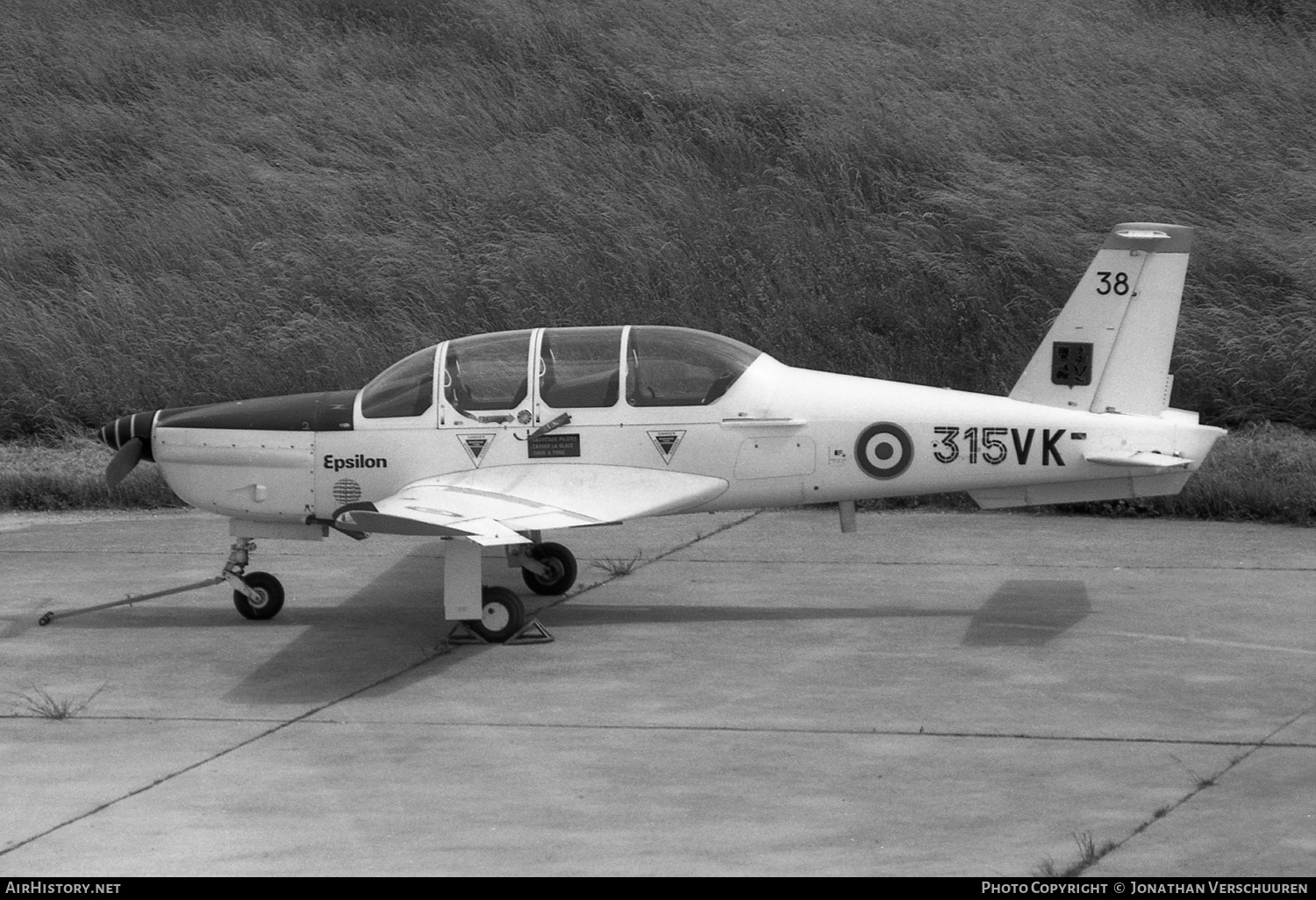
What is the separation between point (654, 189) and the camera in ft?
67.8

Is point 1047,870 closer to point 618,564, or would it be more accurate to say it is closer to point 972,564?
point 972,564

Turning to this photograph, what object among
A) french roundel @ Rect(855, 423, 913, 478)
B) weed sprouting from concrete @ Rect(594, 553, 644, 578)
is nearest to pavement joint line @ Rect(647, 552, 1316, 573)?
weed sprouting from concrete @ Rect(594, 553, 644, 578)

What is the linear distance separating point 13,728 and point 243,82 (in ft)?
62.5

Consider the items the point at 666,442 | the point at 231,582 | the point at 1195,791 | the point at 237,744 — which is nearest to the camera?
the point at 1195,791

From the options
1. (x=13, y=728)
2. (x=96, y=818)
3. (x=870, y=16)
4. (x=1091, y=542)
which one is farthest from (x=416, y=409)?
(x=870, y=16)

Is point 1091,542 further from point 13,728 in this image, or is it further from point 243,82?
point 243,82

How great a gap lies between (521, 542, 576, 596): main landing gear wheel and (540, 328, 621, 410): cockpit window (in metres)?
1.40

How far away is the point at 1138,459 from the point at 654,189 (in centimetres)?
1228

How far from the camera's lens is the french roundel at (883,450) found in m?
9.60

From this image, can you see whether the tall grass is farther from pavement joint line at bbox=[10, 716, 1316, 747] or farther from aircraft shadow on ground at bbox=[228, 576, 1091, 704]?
pavement joint line at bbox=[10, 716, 1316, 747]

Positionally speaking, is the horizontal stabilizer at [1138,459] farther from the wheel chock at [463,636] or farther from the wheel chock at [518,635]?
the wheel chock at [463,636]

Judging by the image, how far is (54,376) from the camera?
18.4 m

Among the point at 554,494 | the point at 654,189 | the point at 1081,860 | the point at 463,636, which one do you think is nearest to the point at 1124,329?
the point at 554,494

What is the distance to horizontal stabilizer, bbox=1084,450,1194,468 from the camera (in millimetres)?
9125
